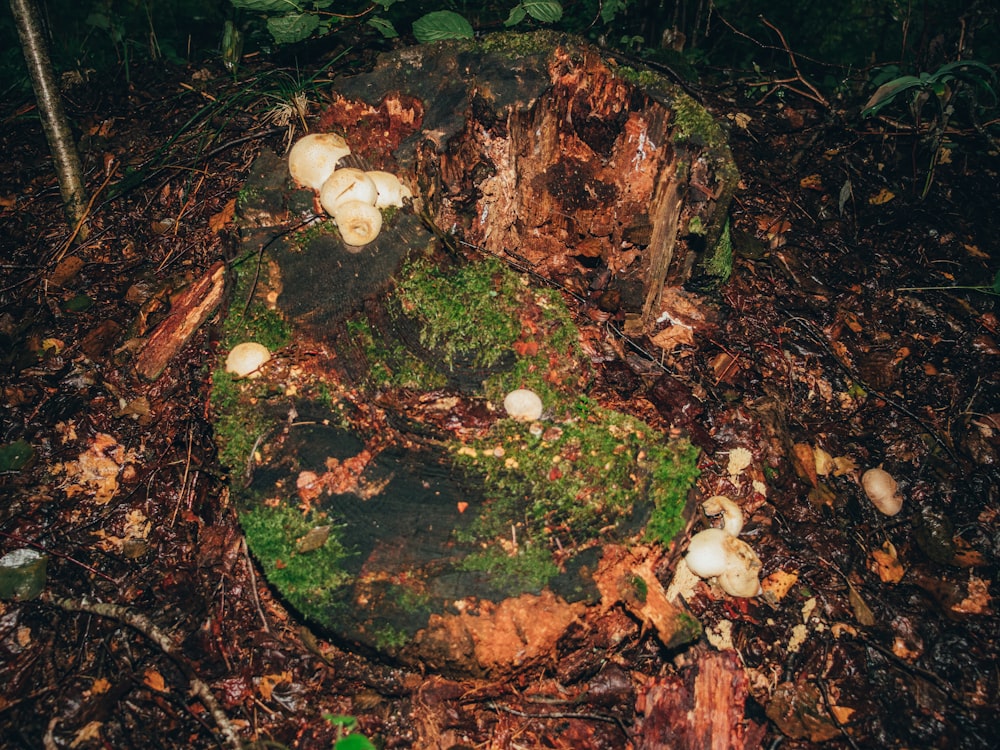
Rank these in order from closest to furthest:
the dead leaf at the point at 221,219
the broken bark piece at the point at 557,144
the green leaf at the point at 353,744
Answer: the green leaf at the point at 353,744, the broken bark piece at the point at 557,144, the dead leaf at the point at 221,219

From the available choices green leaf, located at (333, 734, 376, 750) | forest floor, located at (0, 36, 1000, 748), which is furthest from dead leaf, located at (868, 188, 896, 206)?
green leaf, located at (333, 734, 376, 750)

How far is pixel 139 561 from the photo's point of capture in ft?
10.5

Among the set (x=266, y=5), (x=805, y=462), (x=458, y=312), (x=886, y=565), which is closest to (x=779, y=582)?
(x=886, y=565)

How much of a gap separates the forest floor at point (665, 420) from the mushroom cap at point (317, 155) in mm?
1183

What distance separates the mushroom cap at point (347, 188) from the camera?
3172 millimetres

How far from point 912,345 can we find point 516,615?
12.5 ft

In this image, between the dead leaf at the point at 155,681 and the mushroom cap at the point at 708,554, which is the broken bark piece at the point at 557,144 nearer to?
the mushroom cap at the point at 708,554

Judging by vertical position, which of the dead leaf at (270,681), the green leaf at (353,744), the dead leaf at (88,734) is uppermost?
the green leaf at (353,744)

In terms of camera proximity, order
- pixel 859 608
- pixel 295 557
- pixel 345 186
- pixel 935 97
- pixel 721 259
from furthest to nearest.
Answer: pixel 935 97, pixel 721 259, pixel 859 608, pixel 345 186, pixel 295 557

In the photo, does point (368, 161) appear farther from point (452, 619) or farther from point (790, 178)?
point (790, 178)

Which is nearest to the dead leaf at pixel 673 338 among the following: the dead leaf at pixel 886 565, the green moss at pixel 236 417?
the dead leaf at pixel 886 565

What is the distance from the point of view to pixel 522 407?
3014 millimetres

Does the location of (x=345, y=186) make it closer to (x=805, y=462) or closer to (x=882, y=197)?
(x=805, y=462)

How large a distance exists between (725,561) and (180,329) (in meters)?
3.68
